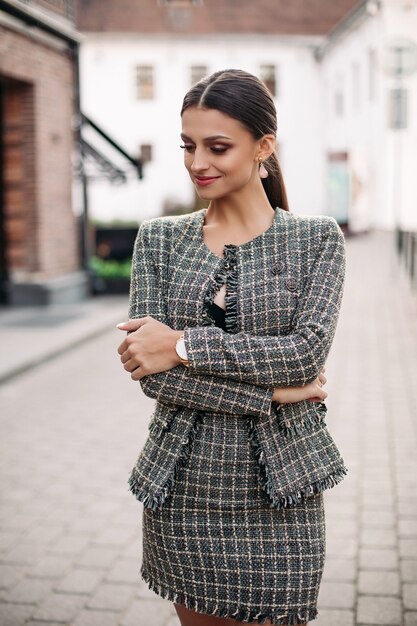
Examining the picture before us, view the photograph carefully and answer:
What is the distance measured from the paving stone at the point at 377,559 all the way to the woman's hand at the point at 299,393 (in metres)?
2.22

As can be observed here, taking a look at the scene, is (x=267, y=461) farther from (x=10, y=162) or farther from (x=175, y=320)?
(x=10, y=162)

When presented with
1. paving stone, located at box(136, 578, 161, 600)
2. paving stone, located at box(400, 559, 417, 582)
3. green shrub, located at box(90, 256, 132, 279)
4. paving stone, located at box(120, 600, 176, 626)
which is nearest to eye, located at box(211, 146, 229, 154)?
paving stone, located at box(120, 600, 176, 626)

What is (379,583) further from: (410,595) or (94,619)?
(94,619)

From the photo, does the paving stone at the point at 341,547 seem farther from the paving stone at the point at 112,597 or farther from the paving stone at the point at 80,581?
the paving stone at the point at 80,581

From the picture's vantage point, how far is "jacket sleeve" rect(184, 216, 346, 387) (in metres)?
2.21

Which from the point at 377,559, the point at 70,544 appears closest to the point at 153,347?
the point at 377,559

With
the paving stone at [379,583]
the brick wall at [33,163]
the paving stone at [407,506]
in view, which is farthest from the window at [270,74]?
the paving stone at [379,583]

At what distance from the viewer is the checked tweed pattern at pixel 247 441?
2.23m

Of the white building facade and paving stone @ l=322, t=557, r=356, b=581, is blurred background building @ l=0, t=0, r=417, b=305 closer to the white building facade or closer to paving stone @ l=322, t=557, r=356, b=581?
the white building facade

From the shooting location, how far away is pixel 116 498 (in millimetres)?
5387

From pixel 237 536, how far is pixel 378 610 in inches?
71.1

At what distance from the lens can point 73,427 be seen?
7164mm

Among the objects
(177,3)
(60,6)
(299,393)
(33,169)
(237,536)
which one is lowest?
(237,536)

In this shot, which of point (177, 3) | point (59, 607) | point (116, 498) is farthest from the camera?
point (177, 3)
